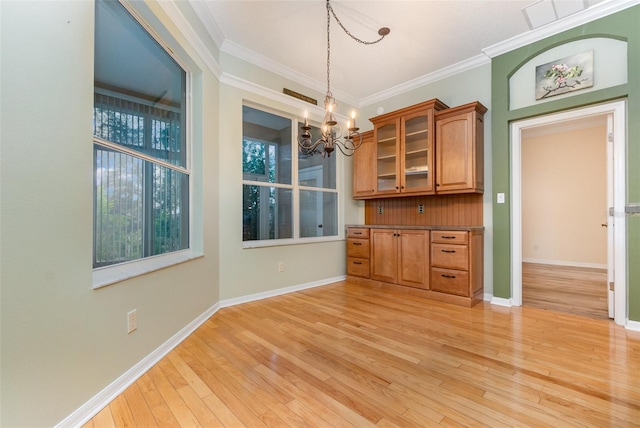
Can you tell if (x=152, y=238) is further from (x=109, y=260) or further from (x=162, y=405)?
(x=162, y=405)

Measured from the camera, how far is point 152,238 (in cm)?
216

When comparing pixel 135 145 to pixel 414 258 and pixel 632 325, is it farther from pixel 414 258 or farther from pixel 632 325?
pixel 632 325

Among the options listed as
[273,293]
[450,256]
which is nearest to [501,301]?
[450,256]

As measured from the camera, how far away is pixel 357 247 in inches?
165

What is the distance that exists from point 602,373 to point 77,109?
330 cm

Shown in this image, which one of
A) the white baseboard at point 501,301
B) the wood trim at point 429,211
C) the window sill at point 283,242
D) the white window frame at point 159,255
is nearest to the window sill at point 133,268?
the white window frame at point 159,255

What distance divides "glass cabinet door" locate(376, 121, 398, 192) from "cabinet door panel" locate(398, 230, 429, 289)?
2.36 ft

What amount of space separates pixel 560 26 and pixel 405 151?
73.8 inches

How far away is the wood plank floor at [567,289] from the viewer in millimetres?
3043

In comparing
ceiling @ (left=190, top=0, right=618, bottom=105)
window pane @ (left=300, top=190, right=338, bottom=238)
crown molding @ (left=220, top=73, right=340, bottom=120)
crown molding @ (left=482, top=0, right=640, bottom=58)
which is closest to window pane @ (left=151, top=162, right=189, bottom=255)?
crown molding @ (left=220, top=73, right=340, bottom=120)

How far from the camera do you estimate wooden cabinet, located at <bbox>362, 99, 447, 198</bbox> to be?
3490mm

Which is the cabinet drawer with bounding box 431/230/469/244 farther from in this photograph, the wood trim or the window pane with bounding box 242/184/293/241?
the window pane with bounding box 242/184/293/241

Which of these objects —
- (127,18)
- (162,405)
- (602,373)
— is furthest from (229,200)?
(602,373)

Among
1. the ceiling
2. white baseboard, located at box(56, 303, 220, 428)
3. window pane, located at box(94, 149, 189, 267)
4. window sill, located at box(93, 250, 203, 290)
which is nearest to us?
white baseboard, located at box(56, 303, 220, 428)
